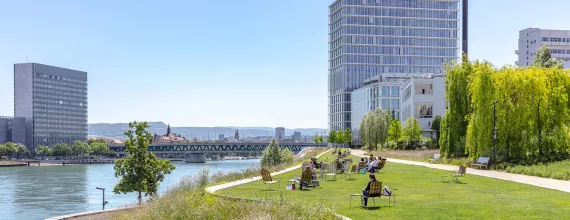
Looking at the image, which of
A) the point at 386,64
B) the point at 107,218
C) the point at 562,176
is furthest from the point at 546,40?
the point at 107,218

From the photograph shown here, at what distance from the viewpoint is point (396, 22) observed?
179 meters

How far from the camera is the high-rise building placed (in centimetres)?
17525

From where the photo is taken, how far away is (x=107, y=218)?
73.9 feet

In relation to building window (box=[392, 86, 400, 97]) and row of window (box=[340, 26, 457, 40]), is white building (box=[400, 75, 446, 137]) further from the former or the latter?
row of window (box=[340, 26, 457, 40])

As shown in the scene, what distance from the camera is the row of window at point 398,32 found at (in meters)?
176

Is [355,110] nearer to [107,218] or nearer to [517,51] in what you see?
[517,51]

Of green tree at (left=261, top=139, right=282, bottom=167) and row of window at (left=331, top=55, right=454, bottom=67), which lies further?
row of window at (left=331, top=55, right=454, bottom=67)

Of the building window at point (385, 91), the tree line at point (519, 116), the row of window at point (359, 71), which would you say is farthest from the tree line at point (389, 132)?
the row of window at point (359, 71)

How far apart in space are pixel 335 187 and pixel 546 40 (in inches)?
7126

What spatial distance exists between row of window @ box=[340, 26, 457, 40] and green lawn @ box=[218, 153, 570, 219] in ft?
487

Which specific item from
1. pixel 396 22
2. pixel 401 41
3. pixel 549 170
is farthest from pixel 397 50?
pixel 549 170

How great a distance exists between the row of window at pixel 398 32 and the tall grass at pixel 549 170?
14174 cm

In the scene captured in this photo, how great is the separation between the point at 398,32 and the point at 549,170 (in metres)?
151

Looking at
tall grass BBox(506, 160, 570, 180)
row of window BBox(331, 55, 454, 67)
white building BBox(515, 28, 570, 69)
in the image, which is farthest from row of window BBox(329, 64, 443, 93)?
tall grass BBox(506, 160, 570, 180)
